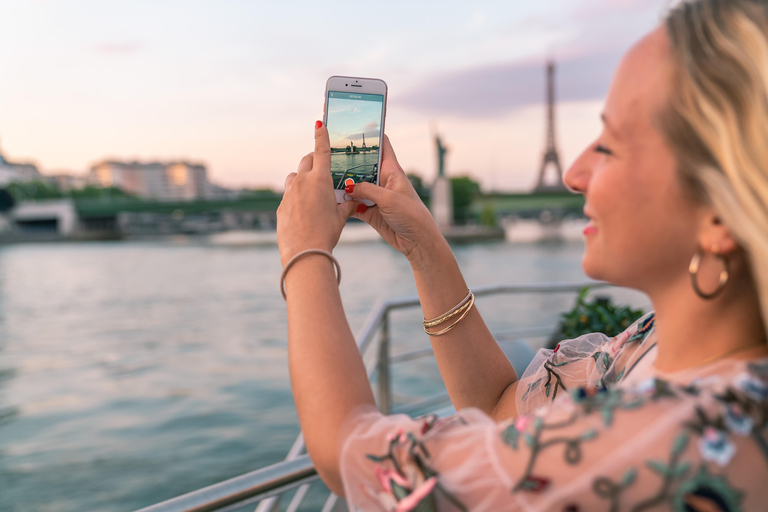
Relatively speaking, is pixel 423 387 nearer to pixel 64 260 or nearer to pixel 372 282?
pixel 372 282

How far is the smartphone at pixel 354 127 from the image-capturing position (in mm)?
1079

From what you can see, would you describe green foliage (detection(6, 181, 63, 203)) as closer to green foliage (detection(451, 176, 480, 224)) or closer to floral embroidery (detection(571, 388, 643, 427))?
green foliage (detection(451, 176, 480, 224))

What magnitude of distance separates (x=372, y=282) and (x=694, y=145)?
28.3 metres

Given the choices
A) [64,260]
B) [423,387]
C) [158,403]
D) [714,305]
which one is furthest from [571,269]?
[64,260]

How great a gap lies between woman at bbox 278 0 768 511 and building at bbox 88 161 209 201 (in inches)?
5392

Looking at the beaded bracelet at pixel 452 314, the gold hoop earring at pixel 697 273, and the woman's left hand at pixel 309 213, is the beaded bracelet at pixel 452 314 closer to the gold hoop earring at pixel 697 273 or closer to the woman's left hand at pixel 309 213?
the woman's left hand at pixel 309 213

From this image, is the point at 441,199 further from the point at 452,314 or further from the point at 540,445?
the point at 540,445

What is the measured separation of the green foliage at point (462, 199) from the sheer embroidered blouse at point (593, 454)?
6400cm

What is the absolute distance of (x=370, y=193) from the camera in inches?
39.7

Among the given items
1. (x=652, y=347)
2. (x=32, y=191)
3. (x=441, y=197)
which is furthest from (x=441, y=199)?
(x=32, y=191)

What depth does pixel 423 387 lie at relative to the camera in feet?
37.9

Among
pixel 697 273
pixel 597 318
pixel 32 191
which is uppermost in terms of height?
pixel 697 273

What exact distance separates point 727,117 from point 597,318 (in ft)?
7.99

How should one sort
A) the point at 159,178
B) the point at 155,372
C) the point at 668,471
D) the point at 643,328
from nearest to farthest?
the point at 668,471 < the point at 643,328 < the point at 155,372 < the point at 159,178
